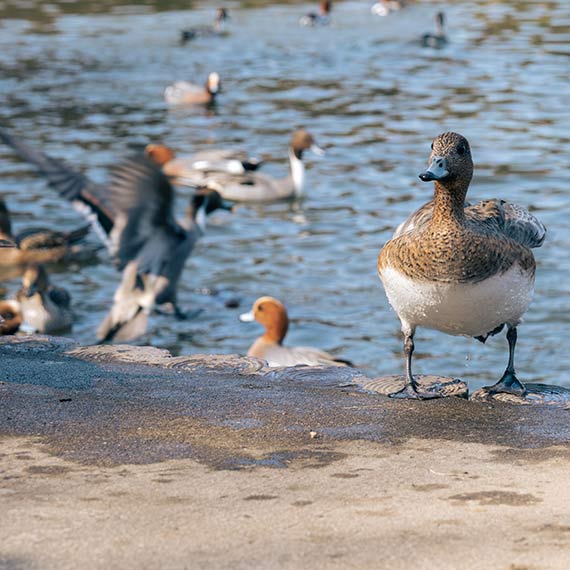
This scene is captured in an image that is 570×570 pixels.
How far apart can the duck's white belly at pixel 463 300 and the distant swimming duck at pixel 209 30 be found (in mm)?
20819

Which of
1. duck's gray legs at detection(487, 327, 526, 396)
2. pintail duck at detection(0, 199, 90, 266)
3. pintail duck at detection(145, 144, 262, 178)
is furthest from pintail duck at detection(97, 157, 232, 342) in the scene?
duck's gray legs at detection(487, 327, 526, 396)

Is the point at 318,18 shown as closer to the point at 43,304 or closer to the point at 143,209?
the point at 43,304

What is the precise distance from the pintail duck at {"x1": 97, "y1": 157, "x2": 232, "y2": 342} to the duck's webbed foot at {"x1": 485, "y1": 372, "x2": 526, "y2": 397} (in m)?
4.68

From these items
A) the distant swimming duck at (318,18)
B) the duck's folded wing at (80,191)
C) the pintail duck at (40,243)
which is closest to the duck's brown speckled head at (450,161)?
the duck's folded wing at (80,191)

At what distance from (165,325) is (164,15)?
1879cm

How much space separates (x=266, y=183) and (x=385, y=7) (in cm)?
1499

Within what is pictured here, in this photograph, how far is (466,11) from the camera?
30109mm

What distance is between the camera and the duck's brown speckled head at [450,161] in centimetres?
546

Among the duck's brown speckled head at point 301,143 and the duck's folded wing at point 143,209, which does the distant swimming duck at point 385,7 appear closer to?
the duck's brown speckled head at point 301,143

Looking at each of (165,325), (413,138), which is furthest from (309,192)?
(165,325)

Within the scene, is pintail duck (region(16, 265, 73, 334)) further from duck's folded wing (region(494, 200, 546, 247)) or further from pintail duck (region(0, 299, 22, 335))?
duck's folded wing (region(494, 200, 546, 247))

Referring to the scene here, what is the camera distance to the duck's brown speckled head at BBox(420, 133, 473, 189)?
5.46 metres

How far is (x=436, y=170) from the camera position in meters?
5.43

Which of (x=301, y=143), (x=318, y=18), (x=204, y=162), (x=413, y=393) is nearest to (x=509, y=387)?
(x=413, y=393)
